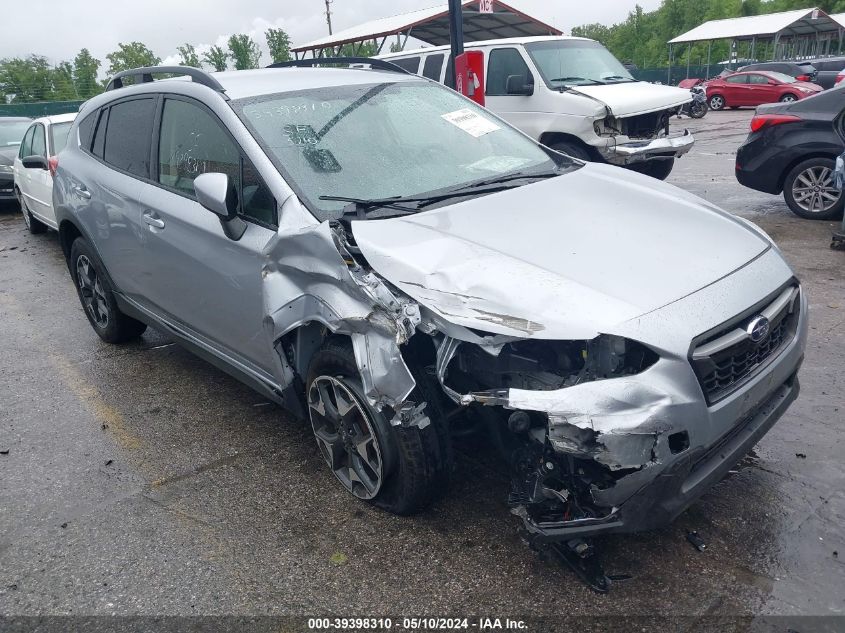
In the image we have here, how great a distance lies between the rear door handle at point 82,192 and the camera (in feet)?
15.2

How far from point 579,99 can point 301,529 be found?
274 inches

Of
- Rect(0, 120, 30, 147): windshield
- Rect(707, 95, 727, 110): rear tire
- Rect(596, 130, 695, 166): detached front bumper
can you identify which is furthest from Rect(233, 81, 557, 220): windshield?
Rect(707, 95, 727, 110): rear tire

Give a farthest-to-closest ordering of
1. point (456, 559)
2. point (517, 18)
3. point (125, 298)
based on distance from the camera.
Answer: point (517, 18)
point (125, 298)
point (456, 559)

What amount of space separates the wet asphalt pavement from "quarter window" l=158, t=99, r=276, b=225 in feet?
4.34

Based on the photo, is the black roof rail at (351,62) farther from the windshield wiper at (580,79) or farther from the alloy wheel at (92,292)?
the windshield wiper at (580,79)

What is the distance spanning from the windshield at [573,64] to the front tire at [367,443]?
23.0 feet

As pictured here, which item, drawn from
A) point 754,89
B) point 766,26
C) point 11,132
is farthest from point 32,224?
point 766,26

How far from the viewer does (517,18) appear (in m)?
18.5

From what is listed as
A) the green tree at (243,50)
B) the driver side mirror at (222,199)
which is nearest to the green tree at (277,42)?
the green tree at (243,50)

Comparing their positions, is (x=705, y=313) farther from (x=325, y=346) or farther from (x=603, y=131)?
(x=603, y=131)

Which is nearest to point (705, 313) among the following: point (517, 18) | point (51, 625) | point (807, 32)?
point (51, 625)

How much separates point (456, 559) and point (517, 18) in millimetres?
18241

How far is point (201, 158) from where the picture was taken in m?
3.57

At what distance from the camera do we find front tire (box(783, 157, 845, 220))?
723 centimetres
